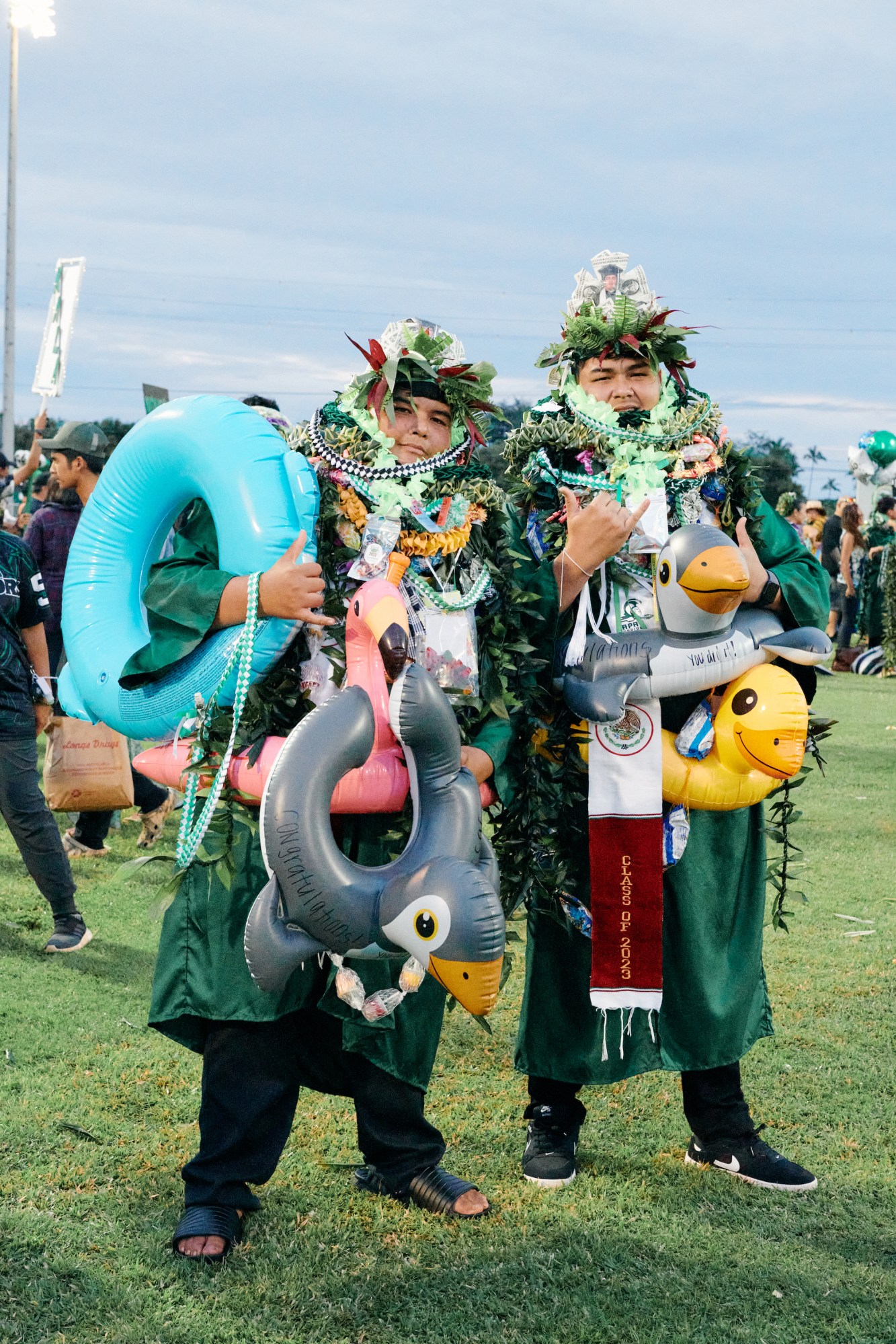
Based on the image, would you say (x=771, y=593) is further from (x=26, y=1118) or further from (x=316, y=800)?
(x=26, y=1118)

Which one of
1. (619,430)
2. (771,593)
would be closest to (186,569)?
(619,430)

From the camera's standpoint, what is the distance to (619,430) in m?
3.20

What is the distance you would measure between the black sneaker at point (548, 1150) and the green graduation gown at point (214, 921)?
57 cm

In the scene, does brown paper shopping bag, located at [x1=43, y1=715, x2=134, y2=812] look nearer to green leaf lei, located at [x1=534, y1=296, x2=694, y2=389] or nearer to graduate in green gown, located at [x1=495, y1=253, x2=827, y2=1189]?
graduate in green gown, located at [x1=495, y1=253, x2=827, y2=1189]

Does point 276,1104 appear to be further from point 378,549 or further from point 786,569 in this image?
point 786,569

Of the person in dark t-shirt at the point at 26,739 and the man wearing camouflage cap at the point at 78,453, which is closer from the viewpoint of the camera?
the person in dark t-shirt at the point at 26,739

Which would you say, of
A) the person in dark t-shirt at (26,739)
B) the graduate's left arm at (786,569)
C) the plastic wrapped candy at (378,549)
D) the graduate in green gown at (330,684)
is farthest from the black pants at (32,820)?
the graduate's left arm at (786,569)

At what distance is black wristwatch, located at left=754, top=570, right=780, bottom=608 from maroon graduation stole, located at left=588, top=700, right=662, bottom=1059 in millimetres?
382

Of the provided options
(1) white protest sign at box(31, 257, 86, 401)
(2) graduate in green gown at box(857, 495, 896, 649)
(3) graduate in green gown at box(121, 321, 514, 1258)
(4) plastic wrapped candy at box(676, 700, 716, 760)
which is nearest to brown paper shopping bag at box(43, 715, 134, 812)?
(3) graduate in green gown at box(121, 321, 514, 1258)

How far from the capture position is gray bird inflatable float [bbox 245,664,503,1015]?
A: 243 centimetres

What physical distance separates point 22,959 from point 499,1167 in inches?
91.0

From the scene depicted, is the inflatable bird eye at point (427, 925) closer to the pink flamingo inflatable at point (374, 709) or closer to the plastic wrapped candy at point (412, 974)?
the plastic wrapped candy at point (412, 974)

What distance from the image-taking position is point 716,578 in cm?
295

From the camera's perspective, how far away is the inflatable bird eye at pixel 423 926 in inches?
95.7
